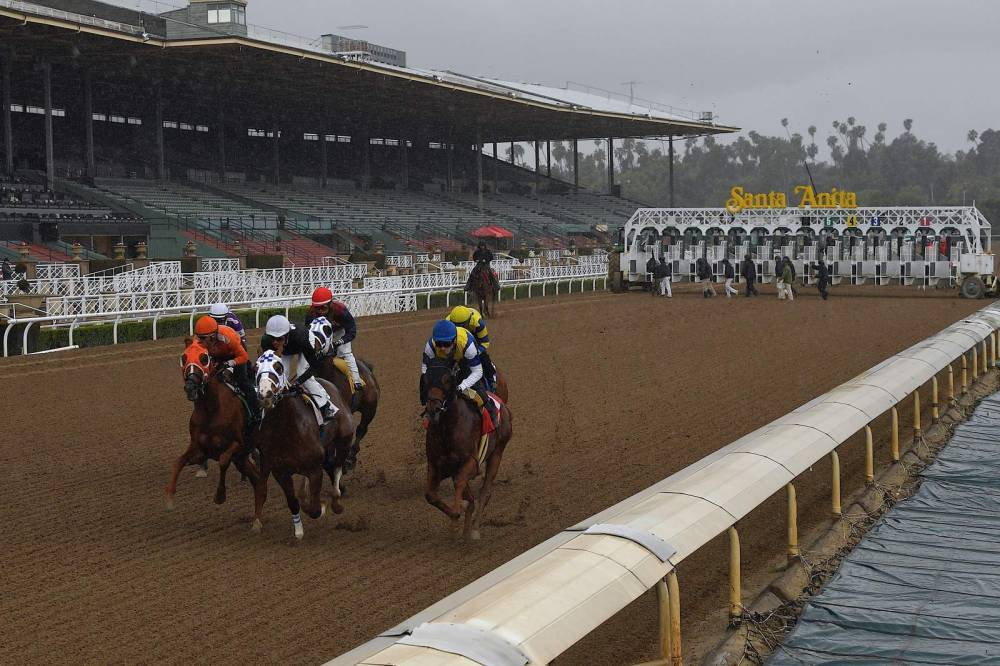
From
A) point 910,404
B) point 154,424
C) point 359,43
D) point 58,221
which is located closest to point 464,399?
point 154,424

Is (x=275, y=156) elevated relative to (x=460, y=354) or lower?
elevated

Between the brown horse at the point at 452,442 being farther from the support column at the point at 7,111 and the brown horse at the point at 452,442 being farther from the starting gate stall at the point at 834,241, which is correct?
the support column at the point at 7,111

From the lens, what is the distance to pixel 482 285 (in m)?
23.5

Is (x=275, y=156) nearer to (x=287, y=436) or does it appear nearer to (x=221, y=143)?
(x=221, y=143)

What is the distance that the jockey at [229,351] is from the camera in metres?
7.56

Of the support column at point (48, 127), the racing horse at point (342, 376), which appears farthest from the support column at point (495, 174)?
the racing horse at point (342, 376)

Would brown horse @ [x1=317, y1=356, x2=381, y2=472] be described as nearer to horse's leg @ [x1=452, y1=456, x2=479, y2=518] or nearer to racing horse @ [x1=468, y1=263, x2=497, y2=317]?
horse's leg @ [x1=452, y1=456, x2=479, y2=518]

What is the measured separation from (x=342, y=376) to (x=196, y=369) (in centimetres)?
117

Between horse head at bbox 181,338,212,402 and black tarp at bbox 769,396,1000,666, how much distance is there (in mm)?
3930

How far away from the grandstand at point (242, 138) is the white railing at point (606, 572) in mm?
26327

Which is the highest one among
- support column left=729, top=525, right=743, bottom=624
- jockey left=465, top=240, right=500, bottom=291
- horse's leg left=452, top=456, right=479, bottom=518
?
jockey left=465, top=240, right=500, bottom=291

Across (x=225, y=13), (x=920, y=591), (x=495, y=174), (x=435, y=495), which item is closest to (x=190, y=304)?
(x=435, y=495)

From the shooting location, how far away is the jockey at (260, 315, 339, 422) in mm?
6938

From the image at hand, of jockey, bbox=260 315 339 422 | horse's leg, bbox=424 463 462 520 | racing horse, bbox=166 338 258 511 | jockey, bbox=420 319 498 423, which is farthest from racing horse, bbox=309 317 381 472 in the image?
horse's leg, bbox=424 463 462 520
